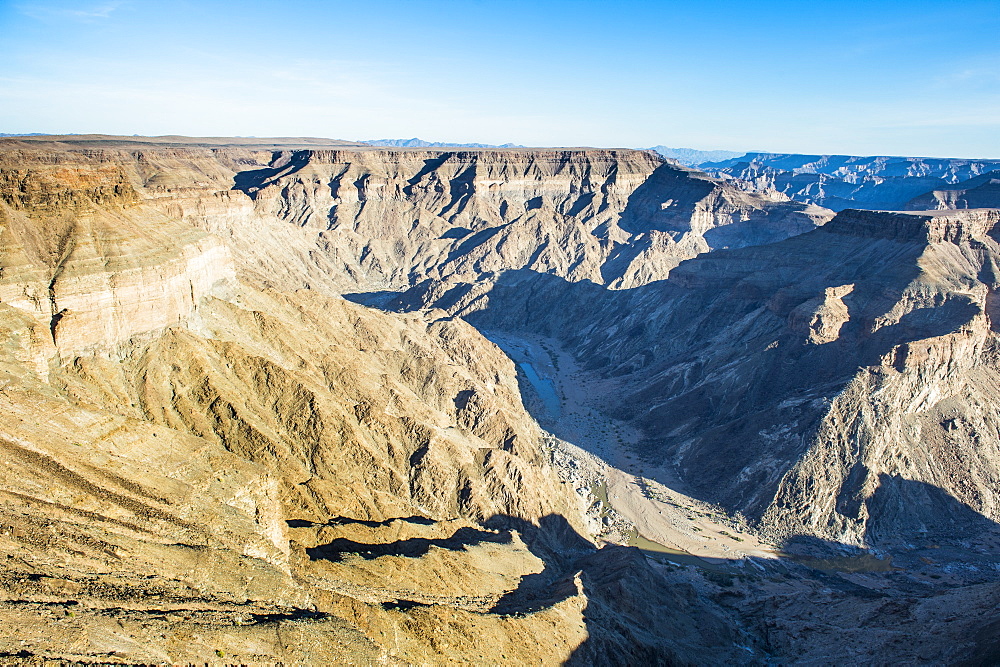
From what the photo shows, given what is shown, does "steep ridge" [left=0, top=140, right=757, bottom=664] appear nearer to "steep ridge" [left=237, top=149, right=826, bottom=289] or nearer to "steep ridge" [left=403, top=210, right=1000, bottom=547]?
"steep ridge" [left=403, top=210, right=1000, bottom=547]

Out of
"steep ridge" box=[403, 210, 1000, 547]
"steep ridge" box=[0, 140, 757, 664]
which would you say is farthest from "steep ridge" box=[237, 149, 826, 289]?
"steep ridge" box=[0, 140, 757, 664]

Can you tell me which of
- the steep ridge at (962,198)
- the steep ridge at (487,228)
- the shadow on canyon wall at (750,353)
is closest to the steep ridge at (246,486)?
the shadow on canyon wall at (750,353)

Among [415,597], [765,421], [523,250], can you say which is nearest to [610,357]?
[765,421]

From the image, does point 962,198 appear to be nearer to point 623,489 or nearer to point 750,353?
point 750,353

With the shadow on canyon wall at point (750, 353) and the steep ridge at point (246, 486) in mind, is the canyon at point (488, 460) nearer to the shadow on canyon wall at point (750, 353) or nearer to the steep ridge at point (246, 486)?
the steep ridge at point (246, 486)

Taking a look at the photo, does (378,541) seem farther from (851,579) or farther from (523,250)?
(523,250)

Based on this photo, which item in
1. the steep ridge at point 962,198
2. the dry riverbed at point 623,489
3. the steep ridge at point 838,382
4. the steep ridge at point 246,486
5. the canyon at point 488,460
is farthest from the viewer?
the steep ridge at point 962,198
